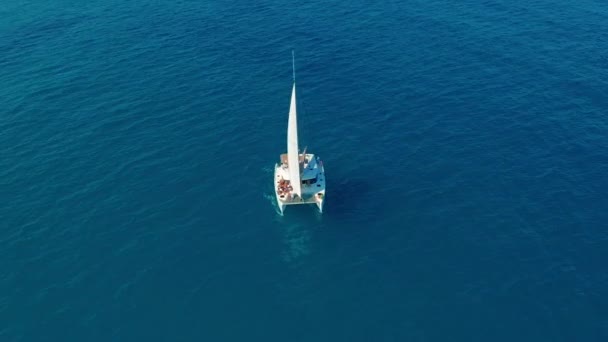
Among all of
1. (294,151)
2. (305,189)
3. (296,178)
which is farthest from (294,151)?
(305,189)

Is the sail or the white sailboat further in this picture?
the white sailboat

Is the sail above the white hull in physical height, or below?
above

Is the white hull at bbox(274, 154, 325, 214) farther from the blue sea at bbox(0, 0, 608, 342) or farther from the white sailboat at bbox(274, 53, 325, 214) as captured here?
the blue sea at bbox(0, 0, 608, 342)

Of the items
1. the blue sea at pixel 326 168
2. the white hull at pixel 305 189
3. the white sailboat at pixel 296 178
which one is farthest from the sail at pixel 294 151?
the blue sea at pixel 326 168

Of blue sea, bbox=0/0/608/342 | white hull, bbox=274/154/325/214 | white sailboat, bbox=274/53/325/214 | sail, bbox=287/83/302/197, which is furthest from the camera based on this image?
white hull, bbox=274/154/325/214

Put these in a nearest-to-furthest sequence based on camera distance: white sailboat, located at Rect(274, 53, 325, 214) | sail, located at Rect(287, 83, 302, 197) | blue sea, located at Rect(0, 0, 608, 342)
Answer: blue sea, located at Rect(0, 0, 608, 342) → sail, located at Rect(287, 83, 302, 197) → white sailboat, located at Rect(274, 53, 325, 214)

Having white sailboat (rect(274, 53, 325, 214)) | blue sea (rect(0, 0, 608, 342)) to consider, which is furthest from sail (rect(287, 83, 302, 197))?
blue sea (rect(0, 0, 608, 342))

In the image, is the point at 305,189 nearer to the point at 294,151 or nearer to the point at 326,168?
the point at 294,151

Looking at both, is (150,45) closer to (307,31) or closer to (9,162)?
(307,31)
